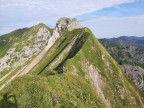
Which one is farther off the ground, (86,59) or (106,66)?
(86,59)

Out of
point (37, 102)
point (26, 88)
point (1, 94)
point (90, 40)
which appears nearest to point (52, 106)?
point (37, 102)

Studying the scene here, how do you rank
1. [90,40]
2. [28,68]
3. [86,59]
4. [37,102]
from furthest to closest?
1. [28,68]
2. [90,40]
3. [86,59]
4. [37,102]

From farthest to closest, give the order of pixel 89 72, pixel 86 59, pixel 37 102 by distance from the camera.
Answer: pixel 86 59 → pixel 89 72 → pixel 37 102

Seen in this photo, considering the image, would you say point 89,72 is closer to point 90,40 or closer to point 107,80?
point 107,80

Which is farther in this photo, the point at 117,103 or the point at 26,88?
the point at 117,103

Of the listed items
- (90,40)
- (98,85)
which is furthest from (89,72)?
(90,40)

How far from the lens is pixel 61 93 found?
25.2 metres

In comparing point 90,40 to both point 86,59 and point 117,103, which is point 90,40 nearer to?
point 86,59

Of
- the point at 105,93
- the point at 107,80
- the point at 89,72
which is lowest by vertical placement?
the point at 105,93

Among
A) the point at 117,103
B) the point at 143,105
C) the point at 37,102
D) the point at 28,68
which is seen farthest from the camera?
the point at 28,68

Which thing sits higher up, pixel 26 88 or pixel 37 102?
pixel 26 88

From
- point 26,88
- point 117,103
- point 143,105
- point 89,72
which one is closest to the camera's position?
point 26,88

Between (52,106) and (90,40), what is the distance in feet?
253

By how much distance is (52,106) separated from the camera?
74.5ft
